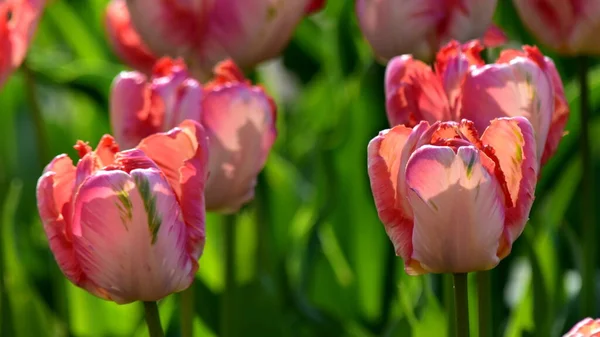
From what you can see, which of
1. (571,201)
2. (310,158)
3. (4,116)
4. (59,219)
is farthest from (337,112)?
(59,219)

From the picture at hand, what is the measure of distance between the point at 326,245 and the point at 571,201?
0.87 ft

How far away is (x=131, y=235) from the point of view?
58cm

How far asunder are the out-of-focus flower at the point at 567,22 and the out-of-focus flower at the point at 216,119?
0.20 m

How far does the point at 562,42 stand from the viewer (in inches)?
31.8

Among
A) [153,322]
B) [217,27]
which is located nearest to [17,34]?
[217,27]

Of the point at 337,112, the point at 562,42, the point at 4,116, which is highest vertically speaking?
the point at 562,42

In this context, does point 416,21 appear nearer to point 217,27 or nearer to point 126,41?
point 217,27

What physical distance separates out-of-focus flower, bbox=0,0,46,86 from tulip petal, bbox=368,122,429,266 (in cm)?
40

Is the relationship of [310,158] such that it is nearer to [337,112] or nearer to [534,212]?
[337,112]

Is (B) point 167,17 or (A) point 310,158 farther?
(A) point 310,158

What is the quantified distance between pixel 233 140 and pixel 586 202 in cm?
27

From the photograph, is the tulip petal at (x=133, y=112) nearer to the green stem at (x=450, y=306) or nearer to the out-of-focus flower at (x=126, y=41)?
the green stem at (x=450, y=306)

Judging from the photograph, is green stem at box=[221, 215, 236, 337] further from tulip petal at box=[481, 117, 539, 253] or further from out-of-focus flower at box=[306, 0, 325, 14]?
tulip petal at box=[481, 117, 539, 253]

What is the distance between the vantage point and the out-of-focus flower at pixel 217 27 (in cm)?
→ 89
